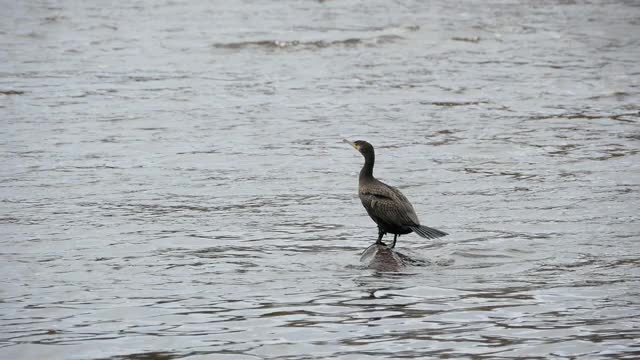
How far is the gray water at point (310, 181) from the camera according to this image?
9227 millimetres

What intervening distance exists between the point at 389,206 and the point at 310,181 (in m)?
3.99

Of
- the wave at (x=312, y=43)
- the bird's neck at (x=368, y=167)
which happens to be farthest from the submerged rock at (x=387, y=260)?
the wave at (x=312, y=43)

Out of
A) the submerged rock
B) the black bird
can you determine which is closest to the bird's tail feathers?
the black bird

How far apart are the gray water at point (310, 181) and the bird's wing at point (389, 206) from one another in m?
0.44

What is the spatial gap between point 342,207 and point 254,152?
3.01 metres

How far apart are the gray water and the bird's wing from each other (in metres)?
0.44

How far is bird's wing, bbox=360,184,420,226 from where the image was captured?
1117cm

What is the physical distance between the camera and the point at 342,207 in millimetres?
13945

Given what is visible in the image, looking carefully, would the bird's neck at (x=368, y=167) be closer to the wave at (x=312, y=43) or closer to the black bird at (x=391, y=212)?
the black bird at (x=391, y=212)

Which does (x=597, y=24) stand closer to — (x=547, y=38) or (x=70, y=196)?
(x=547, y=38)

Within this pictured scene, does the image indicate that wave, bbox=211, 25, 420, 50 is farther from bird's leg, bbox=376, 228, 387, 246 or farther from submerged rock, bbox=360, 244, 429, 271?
submerged rock, bbox=360, 244, 429, 271

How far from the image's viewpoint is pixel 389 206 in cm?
1125

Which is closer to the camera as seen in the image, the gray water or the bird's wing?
the gray water

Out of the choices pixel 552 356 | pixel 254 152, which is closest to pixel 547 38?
pixel 254 152
